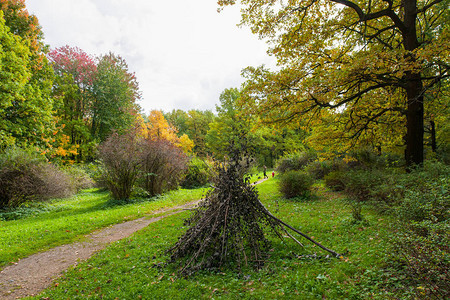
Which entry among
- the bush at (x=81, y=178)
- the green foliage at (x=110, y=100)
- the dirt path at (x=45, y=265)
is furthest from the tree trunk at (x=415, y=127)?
the green foliage at (x=110, y=100)

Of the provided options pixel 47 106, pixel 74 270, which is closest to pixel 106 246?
pixel 74 270

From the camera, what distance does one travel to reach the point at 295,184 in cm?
1011

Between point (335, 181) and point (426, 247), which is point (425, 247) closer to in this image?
point (426, 247)

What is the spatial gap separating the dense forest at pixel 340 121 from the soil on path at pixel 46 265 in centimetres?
357

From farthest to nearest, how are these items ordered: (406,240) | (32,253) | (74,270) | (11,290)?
1. (32,253)
2. (74,270)
3. (11,290)
4. (406,240)

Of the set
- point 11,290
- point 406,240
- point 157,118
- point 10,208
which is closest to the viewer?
point 406,240

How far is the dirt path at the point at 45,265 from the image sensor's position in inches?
163

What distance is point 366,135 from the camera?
9.24 meters

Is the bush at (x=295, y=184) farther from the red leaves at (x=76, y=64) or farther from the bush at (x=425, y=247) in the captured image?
the red leaves at (x=76, y=64)

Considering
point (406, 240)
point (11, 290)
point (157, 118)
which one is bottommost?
point (11, 290)

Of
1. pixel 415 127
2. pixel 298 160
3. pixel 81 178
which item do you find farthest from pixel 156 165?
pixel 415 127

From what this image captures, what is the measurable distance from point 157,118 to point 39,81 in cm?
1130

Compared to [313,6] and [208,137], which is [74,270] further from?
[208,137]

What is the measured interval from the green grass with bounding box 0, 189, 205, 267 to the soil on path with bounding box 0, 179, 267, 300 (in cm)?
40
